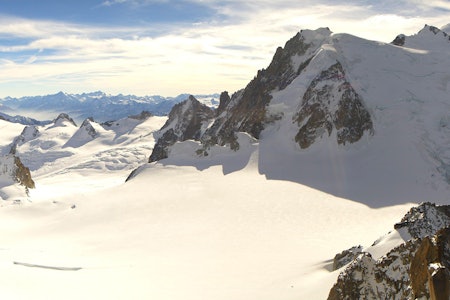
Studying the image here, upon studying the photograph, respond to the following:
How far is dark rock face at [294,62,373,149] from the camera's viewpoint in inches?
1602

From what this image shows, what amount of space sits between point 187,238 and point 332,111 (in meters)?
25.4

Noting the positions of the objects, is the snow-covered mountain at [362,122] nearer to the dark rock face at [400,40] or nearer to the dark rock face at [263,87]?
the dark rock face at [263,87]

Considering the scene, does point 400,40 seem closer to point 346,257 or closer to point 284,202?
point 284,202

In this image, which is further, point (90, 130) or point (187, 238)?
point (90, 130)

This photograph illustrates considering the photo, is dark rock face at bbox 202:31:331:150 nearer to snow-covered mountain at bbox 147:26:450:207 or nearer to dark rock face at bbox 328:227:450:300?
snow-covered mountain at bbox 147:26:450:207

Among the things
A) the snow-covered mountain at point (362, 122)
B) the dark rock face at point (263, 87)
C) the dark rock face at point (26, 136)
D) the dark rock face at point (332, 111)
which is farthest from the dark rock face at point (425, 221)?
the dark rock face at point (26, 136)

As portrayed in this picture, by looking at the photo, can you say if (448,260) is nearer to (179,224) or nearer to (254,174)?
(179,224)

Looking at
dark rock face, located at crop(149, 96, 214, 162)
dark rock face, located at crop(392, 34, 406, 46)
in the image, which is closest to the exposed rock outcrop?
dark rock face, located at crop(149, 96, 214, 162)

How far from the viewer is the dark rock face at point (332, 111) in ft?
133

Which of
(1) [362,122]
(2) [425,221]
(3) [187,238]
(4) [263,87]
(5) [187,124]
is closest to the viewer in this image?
(2) [425,221]

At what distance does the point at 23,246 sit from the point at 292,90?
36118 mm

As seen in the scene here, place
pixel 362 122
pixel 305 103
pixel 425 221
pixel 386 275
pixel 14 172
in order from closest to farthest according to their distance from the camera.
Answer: pixel 386 275 < pixel 425 221 < pixel 362 122 < pixel 305 103 < pixel 14 172

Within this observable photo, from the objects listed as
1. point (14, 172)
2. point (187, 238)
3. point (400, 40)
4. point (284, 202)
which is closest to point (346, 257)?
point (187, 238)

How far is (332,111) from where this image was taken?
4297 centimetres
